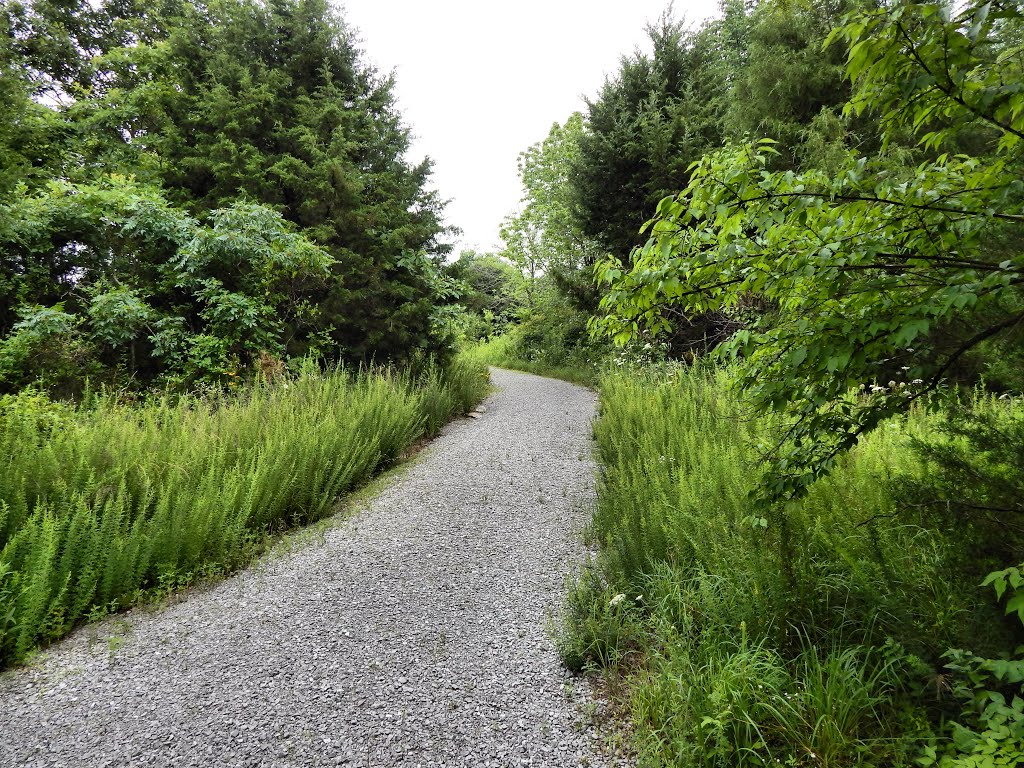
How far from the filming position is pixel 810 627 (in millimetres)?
1956

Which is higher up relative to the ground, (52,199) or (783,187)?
(52,199)

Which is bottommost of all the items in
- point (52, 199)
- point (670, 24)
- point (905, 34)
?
point (905, 34)

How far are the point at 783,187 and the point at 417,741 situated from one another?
8.40ft

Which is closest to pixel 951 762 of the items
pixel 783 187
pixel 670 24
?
pixel 783 187

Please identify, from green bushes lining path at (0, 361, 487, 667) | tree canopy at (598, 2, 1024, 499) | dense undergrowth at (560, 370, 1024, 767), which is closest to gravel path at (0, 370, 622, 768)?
green bushes lining path at (0, 361, 487, 667)

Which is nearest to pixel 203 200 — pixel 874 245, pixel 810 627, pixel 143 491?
pixel 143 491

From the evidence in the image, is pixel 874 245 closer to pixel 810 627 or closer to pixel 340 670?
pixel 810 627

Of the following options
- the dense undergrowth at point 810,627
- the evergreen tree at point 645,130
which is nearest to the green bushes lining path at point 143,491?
the dense undergrowth at point 810,627

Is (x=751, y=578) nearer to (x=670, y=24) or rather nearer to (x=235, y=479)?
(x=235, y=479)

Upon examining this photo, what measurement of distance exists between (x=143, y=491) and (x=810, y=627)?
4201 mm

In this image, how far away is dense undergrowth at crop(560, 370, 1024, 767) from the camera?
58.4 inches

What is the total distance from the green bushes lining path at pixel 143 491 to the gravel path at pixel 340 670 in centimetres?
26

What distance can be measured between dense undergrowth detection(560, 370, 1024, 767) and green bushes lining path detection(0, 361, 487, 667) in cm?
264

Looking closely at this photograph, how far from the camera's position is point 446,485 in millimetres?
4941
